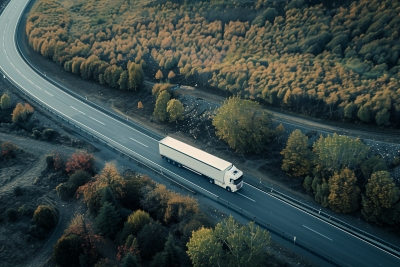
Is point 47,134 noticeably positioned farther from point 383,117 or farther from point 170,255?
point 383,117

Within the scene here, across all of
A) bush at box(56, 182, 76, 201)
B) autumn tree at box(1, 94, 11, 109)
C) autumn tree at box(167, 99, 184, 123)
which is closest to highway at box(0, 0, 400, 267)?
autumn tree at box(1, 94, 11, 109)

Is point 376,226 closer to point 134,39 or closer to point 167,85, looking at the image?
point 167,85

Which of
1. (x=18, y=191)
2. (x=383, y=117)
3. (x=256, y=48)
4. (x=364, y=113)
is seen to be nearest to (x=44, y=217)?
(x=18, y=191)

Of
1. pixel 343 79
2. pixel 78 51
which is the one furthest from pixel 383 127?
pixel 78 51

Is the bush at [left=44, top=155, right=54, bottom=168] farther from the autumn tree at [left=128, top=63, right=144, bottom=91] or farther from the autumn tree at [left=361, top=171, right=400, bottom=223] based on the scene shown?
the autumn tree at [left=361, top=171, right=400, bottom=223]

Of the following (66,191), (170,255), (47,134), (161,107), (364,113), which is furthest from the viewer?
(161,107)
